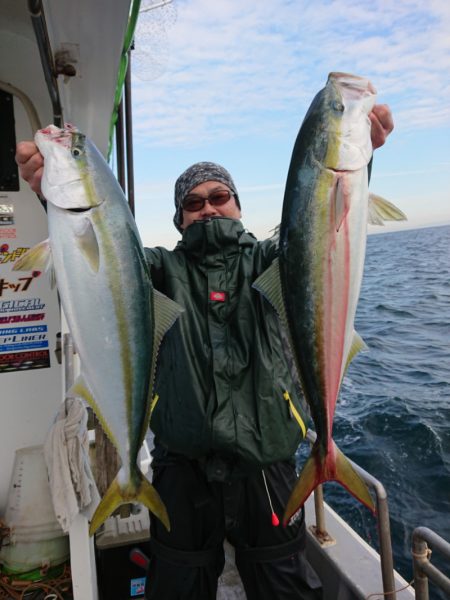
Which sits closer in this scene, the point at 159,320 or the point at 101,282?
the point at 101,282

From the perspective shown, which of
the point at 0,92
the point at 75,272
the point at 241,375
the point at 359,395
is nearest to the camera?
the point at 75,272

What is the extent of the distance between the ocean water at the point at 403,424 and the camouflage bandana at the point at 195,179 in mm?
1549

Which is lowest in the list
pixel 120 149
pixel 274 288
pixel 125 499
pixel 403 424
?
pixel 403 424

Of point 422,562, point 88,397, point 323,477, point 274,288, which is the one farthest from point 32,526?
point 274,288

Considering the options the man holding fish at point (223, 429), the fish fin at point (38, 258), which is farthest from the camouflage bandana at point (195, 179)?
the fish fin at point (38, 258)

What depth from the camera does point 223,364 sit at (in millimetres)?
2355

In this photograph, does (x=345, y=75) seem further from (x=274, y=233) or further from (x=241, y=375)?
(x=241, y=375)

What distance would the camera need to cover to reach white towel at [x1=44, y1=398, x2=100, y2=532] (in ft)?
10.1

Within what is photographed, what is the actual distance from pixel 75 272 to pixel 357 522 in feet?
19.3

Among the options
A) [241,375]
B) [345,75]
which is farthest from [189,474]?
[345,75]

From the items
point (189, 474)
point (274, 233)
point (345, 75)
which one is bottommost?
point (189, 474)

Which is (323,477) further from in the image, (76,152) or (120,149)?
(120,149)

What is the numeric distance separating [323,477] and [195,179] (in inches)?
76.4

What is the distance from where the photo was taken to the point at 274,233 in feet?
8.09
